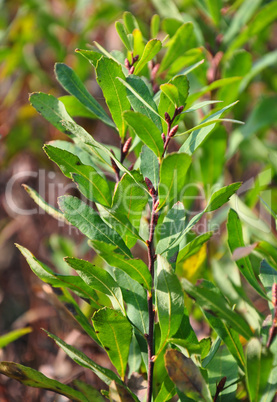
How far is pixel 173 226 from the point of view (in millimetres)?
681

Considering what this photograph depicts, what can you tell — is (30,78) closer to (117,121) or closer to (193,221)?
(117,121)

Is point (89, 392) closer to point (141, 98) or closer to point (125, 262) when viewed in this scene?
point (125, 262)

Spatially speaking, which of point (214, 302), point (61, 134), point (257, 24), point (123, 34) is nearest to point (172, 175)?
point (214, 302)

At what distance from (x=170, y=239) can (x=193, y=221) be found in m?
0.05

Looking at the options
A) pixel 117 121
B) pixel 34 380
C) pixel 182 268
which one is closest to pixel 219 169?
pixel 182 268

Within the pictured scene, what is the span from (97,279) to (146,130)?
0.70 ft

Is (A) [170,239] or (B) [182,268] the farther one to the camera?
(B) [182,268]

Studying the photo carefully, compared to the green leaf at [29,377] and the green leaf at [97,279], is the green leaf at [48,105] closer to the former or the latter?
the green leaf at [97,279]

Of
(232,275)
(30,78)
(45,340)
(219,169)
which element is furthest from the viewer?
(30,78)

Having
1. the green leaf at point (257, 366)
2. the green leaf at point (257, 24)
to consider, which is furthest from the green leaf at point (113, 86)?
the green leaf at point (257, 24)

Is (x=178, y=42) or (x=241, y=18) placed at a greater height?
(x=178, y=42)

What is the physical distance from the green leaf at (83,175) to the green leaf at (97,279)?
10 centimetres

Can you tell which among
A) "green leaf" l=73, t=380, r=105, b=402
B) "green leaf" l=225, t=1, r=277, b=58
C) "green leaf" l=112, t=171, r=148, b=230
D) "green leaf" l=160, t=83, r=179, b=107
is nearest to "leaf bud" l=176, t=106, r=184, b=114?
"green leaf" l=160, t=83, r=179, b=107

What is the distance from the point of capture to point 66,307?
30.8 inches
